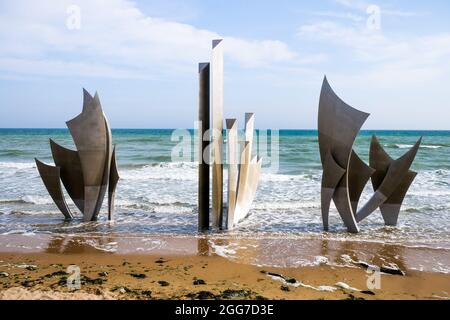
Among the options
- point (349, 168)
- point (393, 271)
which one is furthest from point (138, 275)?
point (349, 168)

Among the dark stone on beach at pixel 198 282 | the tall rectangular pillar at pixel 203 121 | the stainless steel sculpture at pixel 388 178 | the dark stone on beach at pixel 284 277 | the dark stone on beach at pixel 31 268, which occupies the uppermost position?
the tall rectangular pillar at pixel 203 121

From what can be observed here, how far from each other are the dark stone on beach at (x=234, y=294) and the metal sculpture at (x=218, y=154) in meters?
2.35

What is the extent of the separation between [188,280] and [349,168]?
338cm

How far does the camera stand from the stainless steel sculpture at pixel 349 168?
585cm

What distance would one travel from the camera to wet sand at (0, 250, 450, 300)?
3689 millimetres

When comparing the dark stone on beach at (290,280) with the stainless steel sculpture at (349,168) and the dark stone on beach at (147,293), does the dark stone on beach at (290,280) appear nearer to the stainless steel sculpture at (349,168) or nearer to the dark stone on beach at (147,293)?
the dark stone on beach at (147,293)

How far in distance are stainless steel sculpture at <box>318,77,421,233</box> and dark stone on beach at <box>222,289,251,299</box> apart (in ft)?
9.23

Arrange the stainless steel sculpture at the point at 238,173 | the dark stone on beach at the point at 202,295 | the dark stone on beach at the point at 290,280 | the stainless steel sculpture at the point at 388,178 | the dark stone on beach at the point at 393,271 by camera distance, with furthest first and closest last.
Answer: the stainless steel sculpture at the point at 388,178
the stainless steel sculpture at the point at 238,173
the dark stone on beach at the point at 393,271
the dark stone on beach at the point at 290,280
the dark stone on beach at the point at 202,295

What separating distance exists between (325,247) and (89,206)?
3857mm

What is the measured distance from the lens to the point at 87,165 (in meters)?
6.53

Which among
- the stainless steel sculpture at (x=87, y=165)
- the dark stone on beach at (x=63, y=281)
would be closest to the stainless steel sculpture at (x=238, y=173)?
the stainless steel sculpture at (x=87, y=165)

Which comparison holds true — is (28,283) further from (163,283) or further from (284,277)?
(284,277)

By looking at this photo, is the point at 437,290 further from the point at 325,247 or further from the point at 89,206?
the point at 89,206
